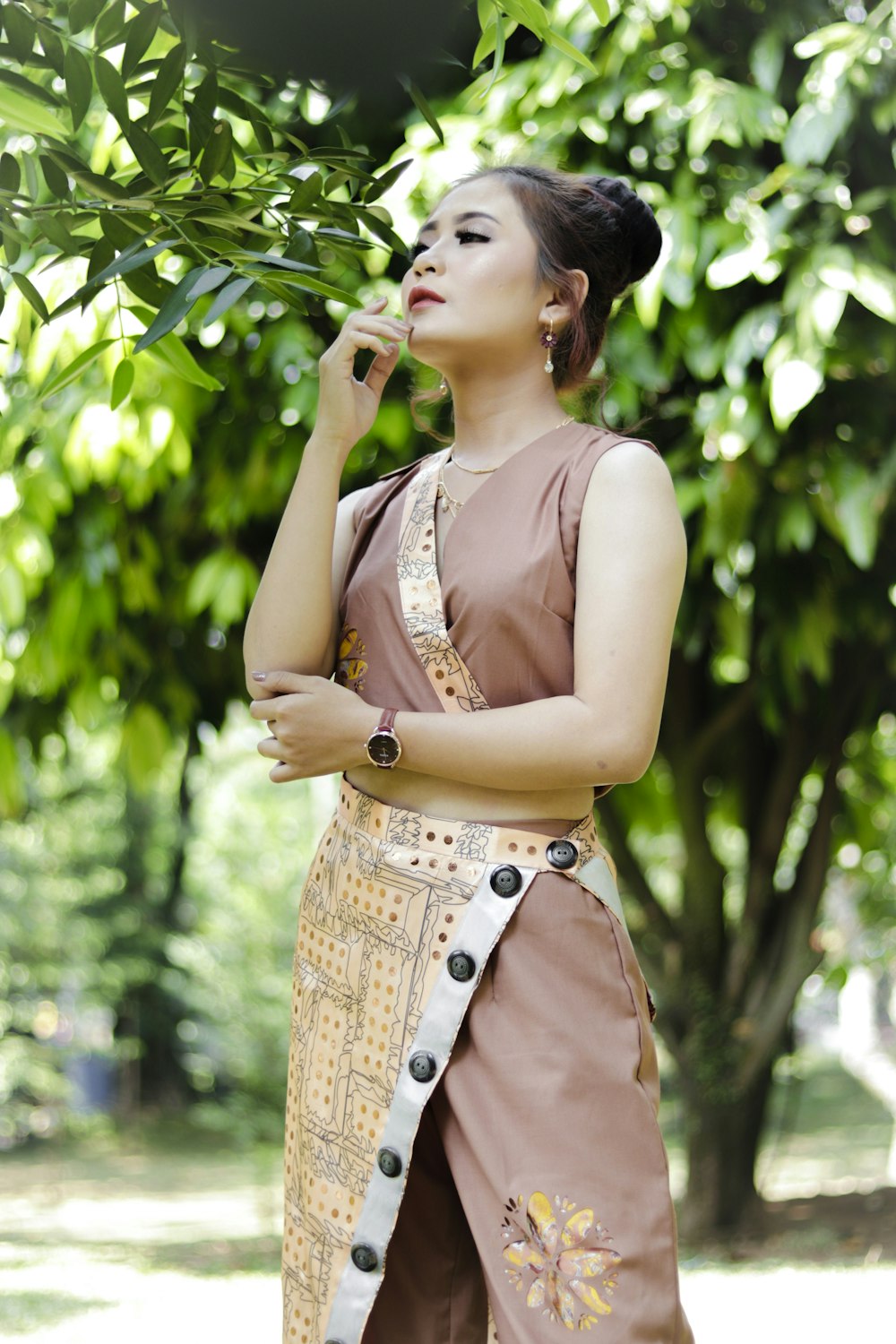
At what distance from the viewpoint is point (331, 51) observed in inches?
52.2

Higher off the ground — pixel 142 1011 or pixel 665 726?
pixel 665 726

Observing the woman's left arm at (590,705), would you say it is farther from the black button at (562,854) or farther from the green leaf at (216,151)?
the green leaf at (216,151)

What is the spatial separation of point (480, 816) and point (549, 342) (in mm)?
485

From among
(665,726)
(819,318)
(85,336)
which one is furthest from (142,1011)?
(819,318)

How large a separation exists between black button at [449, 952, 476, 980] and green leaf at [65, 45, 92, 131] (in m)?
0.77

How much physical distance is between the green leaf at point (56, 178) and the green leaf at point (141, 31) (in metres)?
0.09

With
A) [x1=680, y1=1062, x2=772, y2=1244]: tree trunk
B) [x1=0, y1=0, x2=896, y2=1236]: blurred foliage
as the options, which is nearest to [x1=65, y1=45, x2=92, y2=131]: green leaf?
[x1=0, y1=0, x2=896, y2=1236]: blurred foliage

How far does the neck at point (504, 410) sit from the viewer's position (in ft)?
4.76

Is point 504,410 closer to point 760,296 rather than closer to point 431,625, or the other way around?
point 431,625

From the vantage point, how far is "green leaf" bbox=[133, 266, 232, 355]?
111 centimetres

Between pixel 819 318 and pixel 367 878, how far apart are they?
144cm

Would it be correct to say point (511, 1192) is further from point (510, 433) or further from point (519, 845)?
point (510, 433)

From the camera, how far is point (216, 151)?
1.21 m

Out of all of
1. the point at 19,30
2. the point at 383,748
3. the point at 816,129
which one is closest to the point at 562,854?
the point at 383,748
